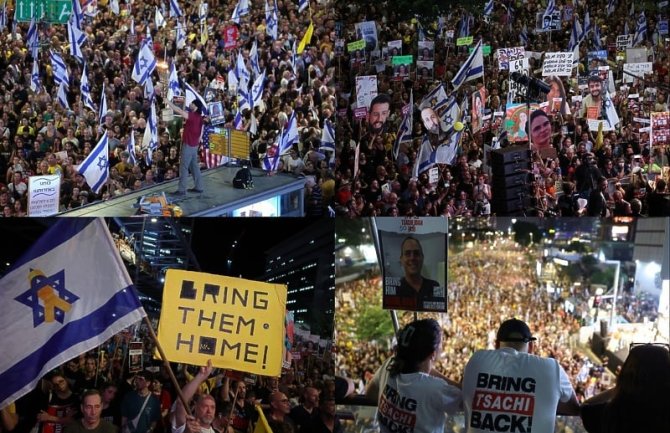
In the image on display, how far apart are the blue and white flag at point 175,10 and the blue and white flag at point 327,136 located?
4.61 ft

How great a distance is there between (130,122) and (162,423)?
2.24 metres

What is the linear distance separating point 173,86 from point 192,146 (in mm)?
506

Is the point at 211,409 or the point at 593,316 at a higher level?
the point at 593,316

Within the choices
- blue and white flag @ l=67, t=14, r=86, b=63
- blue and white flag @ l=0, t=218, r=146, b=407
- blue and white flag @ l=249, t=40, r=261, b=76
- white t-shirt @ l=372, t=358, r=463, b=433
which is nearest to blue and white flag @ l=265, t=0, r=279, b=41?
blue and white flag @ l=249, t=40, r=261, b=76

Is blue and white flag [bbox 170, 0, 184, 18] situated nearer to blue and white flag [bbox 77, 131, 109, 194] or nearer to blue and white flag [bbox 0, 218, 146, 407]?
blue and white flag [bbox 77, 131, 109, 194]

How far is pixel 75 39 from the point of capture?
6434 millimetres

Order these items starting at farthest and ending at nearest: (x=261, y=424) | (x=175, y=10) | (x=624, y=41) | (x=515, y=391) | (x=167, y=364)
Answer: (x=175, y=10), (x=624, y=41), (x=261, y=424), (x=167, y=364), (x=515, y=391)

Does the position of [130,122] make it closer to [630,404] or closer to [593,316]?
[593,316]

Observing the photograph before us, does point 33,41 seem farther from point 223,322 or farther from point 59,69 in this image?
point 223,322

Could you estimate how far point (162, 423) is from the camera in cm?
599

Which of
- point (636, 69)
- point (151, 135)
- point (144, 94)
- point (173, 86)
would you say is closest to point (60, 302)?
point (151, 135)

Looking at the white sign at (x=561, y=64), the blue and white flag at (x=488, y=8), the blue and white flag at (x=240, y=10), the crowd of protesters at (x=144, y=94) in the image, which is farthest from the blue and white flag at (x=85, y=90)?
the white sign at (x=561, y=64)

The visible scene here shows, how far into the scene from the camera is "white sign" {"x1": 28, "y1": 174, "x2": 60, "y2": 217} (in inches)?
248

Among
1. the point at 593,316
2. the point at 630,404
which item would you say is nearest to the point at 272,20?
the point at 593,316
